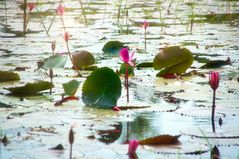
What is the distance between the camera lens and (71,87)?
2.08 m

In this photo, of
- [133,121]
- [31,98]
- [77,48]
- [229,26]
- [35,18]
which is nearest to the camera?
[133,121]

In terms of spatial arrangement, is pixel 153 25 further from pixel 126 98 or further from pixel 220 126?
pixel 220 126

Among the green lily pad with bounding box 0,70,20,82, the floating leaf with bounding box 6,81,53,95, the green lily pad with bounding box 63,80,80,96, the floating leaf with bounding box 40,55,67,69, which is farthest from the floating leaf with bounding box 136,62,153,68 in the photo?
the green lily pad with bounding box 63,80,80,96

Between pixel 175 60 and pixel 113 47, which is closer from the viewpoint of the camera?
pixel 175 60

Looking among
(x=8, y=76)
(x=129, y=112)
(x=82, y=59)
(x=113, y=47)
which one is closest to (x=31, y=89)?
(x=8, y=76)

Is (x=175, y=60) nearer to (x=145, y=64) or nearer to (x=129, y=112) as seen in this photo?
(x=145, y=64)

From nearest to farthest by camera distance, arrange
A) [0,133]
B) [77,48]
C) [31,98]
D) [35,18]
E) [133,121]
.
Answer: [0,133]
[133,121]
[31,98]
[77,48]
[35,18]

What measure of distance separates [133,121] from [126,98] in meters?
0.36

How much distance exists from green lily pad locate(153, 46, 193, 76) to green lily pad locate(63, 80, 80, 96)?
72 centimetres

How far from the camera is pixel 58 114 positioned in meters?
1.88

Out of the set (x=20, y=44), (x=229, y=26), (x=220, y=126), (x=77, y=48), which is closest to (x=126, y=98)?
(x=220, y=126)

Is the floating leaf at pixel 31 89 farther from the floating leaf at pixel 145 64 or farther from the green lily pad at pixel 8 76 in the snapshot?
the floating leaf at pixel 145 64

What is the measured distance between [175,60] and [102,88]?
0.73m

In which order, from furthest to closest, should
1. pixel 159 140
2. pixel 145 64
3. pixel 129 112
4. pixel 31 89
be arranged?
pixel 145 64
pixel 31 89
pixel 129 112
pixel 159 140
